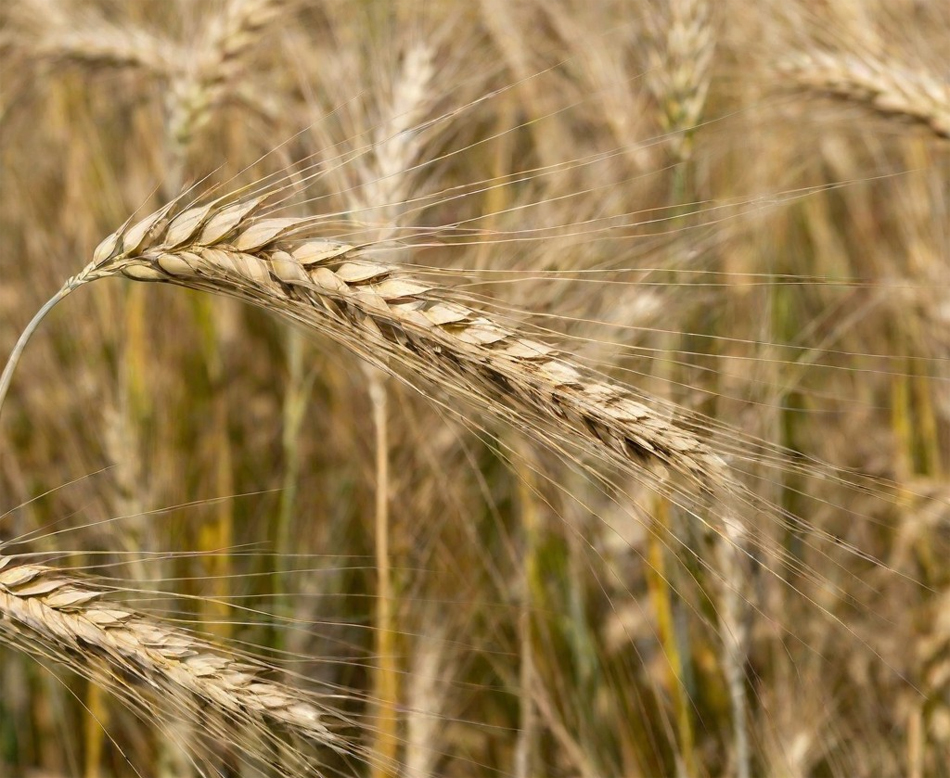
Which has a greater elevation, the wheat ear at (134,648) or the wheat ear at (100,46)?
the wheat ear at (100,46)

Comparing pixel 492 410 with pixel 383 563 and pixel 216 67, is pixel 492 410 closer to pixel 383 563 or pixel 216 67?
pixel 383 563

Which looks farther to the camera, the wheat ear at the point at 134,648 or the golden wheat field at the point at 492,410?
the golden wheat field at the point at 492,410

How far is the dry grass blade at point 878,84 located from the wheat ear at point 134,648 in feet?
4.61

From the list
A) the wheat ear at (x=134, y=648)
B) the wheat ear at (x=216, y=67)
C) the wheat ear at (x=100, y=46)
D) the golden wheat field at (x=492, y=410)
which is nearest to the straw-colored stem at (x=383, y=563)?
the golden wheat field at (x=492, y=410)

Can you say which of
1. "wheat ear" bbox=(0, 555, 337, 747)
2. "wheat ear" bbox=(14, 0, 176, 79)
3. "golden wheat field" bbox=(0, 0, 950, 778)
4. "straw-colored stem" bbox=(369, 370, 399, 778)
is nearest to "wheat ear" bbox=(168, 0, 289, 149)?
"golden wheat field" bbox=(0, 0, 950, 778)

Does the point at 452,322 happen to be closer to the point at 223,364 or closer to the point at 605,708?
the point at 605,708

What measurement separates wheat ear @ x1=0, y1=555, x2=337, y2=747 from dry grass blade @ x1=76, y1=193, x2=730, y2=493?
1.00ft

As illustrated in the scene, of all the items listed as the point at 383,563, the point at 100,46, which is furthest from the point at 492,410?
the point at 100,46

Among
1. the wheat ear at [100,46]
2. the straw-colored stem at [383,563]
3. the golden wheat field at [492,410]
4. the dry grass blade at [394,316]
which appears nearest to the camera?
the dry grass blade at [394,316]

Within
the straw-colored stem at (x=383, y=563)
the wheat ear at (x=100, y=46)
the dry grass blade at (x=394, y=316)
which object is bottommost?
the straw-colored stem at (x=383, y=563)

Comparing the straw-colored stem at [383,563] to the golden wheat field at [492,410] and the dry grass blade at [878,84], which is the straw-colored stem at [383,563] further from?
the dry grass blade at [878,84]

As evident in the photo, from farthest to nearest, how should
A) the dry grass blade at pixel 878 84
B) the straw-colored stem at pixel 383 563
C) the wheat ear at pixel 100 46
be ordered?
the wheat ear at pixel 100 46
the dry grass blade at pixel 878 84
the straw-colored stem at pixel 383 563

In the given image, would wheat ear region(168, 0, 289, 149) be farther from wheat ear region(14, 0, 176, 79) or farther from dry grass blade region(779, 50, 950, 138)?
dry grass blade region(779, 50, 950, 138)

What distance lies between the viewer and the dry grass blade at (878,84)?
1.63 m
